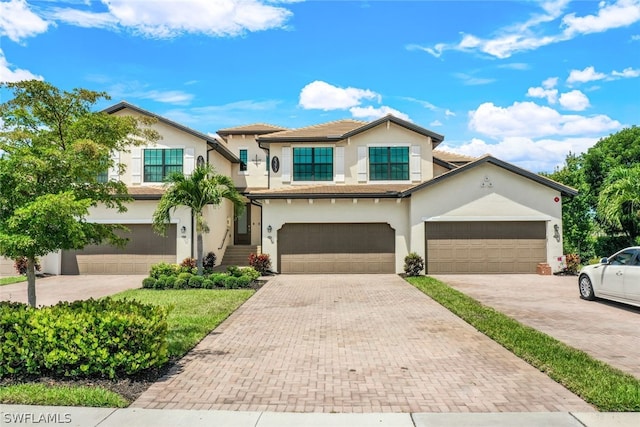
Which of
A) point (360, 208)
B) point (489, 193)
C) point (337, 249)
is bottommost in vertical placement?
point (337, 249)

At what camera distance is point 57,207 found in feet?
20.1

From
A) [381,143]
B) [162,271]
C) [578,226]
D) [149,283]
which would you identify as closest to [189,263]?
[162,271]

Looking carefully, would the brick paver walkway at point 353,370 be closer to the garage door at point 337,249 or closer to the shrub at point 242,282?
the shrub at point 242,282

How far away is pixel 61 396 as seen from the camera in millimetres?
5215

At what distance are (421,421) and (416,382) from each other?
1.27 meters

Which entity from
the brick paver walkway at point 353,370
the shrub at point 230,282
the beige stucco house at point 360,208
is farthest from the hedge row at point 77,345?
the beige stucco house at point 360,208

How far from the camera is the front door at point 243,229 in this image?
2538cm

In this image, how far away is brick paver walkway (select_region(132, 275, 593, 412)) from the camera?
523cm

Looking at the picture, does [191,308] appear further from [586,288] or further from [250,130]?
[250,130]

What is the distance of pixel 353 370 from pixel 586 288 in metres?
9.43

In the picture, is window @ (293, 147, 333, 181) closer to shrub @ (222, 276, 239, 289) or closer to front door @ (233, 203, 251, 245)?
front door @ (233, 203, 251, 245)

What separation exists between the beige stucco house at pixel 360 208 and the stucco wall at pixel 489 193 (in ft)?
0.15

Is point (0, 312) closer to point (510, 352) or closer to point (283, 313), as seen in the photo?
point (283, 313)

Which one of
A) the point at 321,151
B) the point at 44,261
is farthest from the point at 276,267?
the point at 44,261
